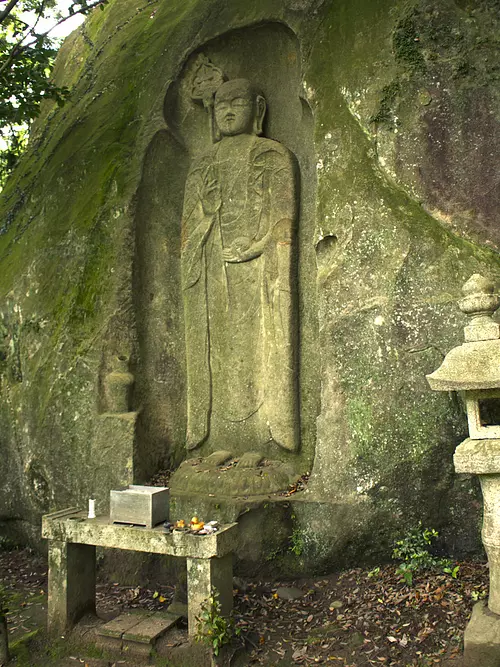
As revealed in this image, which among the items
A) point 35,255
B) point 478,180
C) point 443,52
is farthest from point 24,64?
point 478,180

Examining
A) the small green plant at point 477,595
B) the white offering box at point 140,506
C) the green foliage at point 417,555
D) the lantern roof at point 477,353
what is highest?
the lantern roof at point 477,353

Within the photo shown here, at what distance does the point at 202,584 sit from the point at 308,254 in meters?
3.43

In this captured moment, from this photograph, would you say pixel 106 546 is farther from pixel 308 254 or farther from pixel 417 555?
pixel 308 254

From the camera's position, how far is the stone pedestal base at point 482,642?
12.2 ft

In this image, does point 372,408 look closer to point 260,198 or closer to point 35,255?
point 260,198

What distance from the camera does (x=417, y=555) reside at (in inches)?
193

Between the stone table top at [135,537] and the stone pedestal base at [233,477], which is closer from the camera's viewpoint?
the stone table top at [135,537]

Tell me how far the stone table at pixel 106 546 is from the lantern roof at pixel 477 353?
6.11 ft

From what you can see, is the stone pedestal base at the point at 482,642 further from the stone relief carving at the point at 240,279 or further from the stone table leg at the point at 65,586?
the stone table leg at the point at 65,586

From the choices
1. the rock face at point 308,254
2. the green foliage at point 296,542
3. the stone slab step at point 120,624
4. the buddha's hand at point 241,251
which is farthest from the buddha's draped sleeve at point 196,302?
the stone slab step at point 120,624

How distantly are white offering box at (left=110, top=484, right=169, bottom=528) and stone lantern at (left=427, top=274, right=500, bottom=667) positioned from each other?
6.92 ft

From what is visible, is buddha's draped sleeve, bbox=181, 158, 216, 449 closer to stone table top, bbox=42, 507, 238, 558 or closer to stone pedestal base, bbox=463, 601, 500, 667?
stone table top, bbox=42, 507, 238, 558

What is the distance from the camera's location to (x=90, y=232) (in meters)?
6.79

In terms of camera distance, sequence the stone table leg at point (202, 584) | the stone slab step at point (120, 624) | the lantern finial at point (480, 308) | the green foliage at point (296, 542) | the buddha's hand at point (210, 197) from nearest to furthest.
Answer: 1. the lantern finial at point (480, 308)
2. the stone table leg at point (202, 584)
3. the stone slab step at point (120, 624)
4. the green foliage at point (296, 542)
5. the buddha's hand at point (210, 197)
